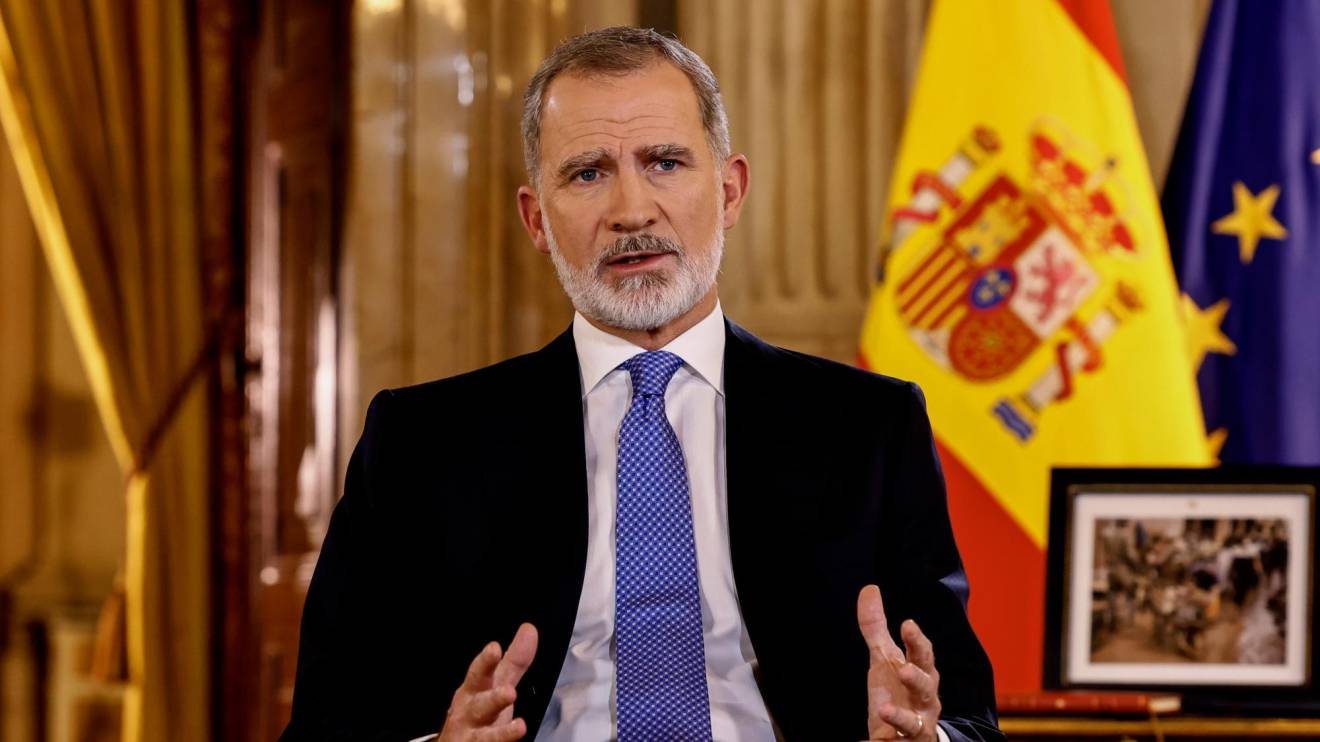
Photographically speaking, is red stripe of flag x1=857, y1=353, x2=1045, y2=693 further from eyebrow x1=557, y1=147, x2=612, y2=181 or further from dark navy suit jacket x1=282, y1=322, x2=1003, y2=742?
eyebrow x1=557, y1=147, x2=612, y2=181

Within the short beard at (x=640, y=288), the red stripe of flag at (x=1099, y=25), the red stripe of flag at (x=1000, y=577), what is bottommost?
the red stripe of flag at (x=1000, y=577)

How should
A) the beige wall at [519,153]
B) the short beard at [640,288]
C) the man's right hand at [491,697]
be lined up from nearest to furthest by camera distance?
the man's right hand at [491,697]
the short beard at [640,288]
the beige wall at [519,153]

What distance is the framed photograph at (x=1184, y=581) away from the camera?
239 centimetres

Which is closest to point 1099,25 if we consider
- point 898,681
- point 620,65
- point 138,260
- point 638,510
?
point 620,65

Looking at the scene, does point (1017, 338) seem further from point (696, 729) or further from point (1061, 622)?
point (696, 729)

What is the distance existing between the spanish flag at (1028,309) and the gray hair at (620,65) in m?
1.31

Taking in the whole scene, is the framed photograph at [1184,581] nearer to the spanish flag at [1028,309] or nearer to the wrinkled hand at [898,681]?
the spanish flag at [1028,309]

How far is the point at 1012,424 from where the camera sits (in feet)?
10.1

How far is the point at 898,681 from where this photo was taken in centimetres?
149

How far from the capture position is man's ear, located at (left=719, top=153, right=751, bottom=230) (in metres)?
1.91

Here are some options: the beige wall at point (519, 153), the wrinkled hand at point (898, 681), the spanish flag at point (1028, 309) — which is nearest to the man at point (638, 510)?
the wrinkled hand at point (898, 681)

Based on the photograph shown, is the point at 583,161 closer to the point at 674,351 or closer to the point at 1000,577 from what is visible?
the point at 674,351

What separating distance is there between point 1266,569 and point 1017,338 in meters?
0.80

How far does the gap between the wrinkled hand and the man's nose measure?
0.52 meters
